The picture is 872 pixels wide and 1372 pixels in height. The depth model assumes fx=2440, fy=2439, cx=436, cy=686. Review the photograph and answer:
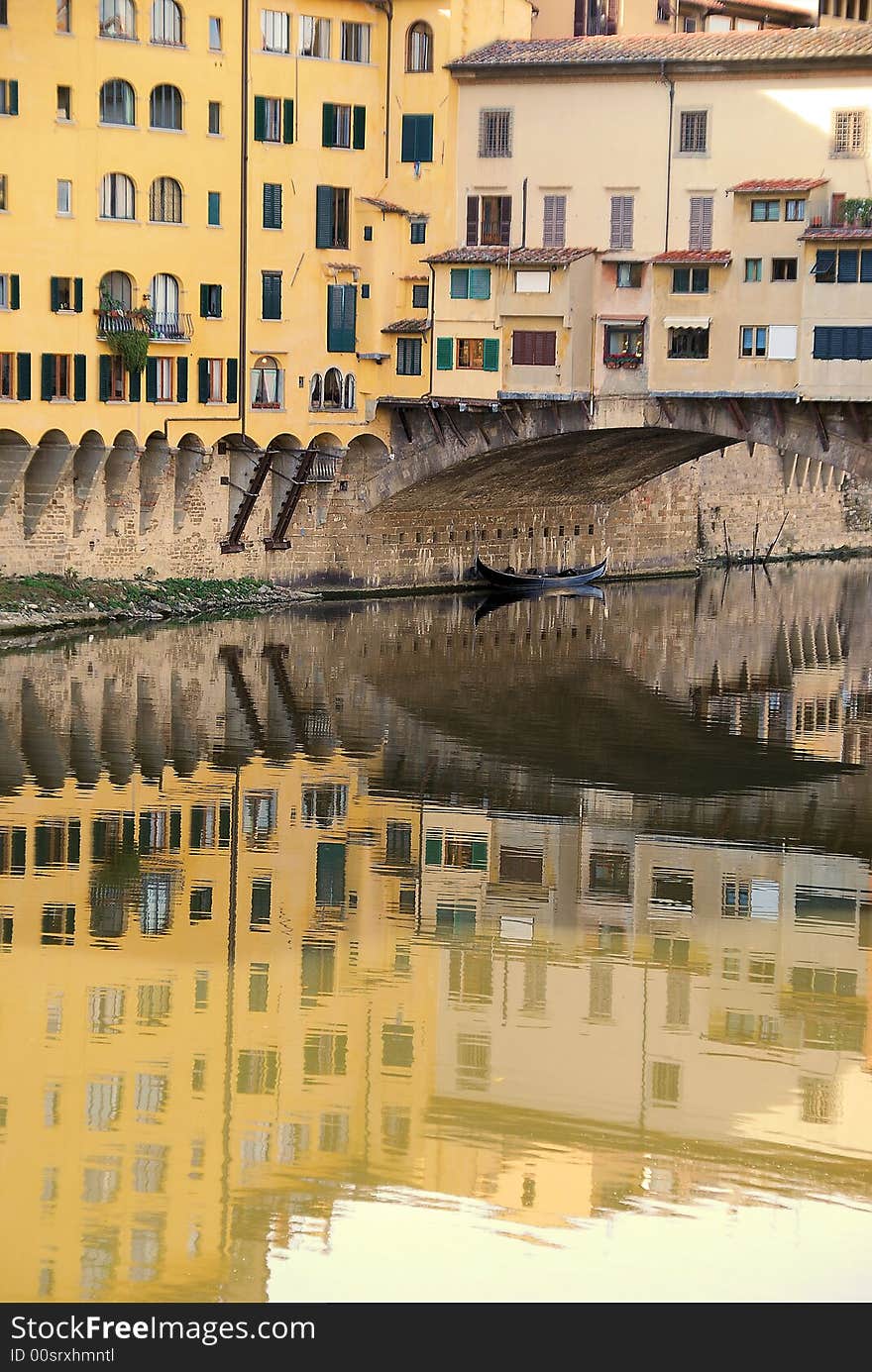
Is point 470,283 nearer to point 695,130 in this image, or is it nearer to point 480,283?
point 480,283

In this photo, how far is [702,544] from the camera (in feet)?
185

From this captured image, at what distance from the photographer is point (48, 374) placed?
39.5 m

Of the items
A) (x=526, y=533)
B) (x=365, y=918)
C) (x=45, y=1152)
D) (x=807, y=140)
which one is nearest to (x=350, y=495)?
(x=526, y=533)

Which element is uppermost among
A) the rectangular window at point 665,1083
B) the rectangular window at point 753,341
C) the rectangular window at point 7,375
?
the rectangular window at point 753,341

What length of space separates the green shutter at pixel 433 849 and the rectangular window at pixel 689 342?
18132 millimetres

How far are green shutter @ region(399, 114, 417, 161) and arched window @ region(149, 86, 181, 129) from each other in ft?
14.1

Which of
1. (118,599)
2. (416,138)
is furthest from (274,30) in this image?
(118,599)

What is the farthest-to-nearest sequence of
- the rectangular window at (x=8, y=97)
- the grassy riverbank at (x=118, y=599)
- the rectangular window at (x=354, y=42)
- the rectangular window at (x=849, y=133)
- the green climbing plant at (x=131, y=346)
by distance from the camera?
the rectangular window at (x=354, y=42) < the green climbing plant at (x=131, y=346) < the rectangular window at (x=849, y=133) < the grassy riverbank at (x=118, y=599) < the rectangular window at (x=8, y=97)

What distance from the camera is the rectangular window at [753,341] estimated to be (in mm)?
41188

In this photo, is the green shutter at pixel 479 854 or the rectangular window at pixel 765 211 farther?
the rectangular window at pixel 765 211

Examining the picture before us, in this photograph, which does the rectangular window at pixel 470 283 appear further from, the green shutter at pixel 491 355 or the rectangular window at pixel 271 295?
the rectangular window at pixel 271 295

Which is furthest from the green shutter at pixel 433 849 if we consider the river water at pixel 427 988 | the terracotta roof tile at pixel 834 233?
the terracotta roof tile at pixel 834 233

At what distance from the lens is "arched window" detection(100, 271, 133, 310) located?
40250 millimetres

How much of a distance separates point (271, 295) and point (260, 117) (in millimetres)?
3023
